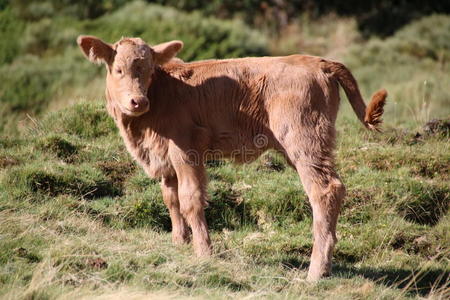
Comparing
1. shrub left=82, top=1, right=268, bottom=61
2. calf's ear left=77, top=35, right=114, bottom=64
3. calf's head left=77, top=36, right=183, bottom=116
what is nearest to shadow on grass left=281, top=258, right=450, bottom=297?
calf's head left=77, top=36, right=183, bottom=116

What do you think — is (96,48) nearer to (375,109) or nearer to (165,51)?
(165,51)

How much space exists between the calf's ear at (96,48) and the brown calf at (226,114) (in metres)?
0.01

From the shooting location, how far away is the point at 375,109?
7.90 meters

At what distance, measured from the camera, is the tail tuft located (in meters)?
7.86

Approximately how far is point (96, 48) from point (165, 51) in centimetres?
79

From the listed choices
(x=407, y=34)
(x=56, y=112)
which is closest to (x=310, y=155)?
(x=56, y=112)

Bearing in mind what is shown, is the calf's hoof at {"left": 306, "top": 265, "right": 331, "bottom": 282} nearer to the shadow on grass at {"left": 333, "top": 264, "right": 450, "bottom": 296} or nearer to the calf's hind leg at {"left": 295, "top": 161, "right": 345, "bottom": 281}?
the calf's hind leg at {"left": 295, "top": 161, "right": 345, "bottom": 281}

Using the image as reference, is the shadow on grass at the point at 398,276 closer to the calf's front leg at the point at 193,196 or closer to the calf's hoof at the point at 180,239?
the calf's front leg at the point at 193,196

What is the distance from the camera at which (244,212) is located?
385 inches

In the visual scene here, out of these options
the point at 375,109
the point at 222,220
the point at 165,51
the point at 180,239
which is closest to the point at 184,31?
the point at 222,220

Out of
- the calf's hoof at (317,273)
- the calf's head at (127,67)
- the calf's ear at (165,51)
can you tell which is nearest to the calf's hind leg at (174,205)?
the calf's head at (127,67)

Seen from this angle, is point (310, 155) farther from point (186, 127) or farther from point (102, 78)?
point (102, 78)

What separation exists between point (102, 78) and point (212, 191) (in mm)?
8945

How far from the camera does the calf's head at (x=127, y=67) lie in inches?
310
